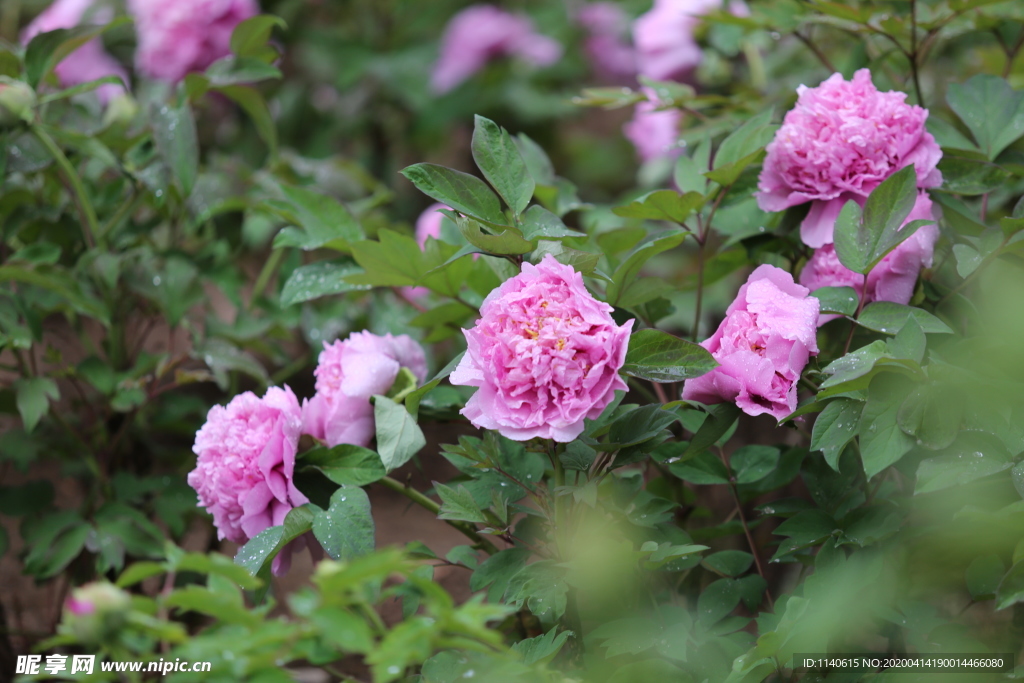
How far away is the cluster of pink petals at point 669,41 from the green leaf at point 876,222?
33.4 inches

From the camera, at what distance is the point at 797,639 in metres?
0.56

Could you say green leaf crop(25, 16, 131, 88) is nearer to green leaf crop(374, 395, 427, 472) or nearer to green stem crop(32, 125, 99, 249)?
green stem crop(32, 125, 99, 249)

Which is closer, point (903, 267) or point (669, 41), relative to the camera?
point (903, 267)

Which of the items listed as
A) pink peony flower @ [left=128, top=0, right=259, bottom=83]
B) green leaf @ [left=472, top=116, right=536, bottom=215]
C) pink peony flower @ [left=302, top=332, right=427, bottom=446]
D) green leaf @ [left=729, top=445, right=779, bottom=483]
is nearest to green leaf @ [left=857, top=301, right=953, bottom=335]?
green leaf @ [left=729, top=445, right=779, bottom=483]

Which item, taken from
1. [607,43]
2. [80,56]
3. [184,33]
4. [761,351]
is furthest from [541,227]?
[607,43]

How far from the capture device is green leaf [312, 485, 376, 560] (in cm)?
63

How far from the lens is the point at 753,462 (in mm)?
748

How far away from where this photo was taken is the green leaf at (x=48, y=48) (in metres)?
0.89

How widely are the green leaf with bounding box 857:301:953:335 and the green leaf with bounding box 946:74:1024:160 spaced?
0.24 metres

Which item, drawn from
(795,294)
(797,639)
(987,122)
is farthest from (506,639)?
(987,122)

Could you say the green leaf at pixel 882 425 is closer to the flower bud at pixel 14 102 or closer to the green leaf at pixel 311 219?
the green leaf at pixel 311 219

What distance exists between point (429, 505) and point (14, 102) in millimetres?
597

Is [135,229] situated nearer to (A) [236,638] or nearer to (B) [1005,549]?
(A) [236,638]

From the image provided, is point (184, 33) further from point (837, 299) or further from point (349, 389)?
point (837, 299)
